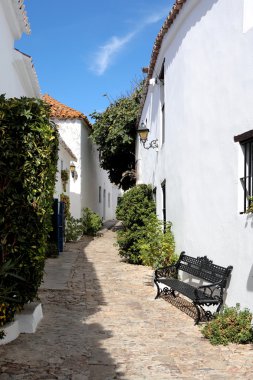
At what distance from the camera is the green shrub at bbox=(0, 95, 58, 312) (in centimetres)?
557

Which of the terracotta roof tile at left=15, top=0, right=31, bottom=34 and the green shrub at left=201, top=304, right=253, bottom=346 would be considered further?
the terracotta roof tile at left=15, top=0, right=31, bottom=34

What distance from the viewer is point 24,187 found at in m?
5.72

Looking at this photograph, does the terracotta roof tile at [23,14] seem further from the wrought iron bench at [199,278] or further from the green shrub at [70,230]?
the green shrub at [70,230]

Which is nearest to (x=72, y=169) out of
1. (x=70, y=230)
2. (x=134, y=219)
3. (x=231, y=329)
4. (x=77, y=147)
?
(x=77, y=147)

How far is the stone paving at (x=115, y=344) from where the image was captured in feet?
14.8

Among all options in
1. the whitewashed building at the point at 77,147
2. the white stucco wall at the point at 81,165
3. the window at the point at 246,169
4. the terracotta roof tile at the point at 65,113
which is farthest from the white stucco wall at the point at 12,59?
the white stucco wall at the point at 81,165

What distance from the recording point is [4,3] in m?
9.23

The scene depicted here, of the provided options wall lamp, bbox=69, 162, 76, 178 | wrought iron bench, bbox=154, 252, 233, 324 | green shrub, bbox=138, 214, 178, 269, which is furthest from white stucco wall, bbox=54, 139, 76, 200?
wrought iron bench, bbox=154, 252, 233, 324

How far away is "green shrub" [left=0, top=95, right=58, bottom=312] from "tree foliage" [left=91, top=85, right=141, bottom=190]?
14.2 metres

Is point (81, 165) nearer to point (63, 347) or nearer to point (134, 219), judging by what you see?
point (134, 219)

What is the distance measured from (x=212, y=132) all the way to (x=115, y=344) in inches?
141

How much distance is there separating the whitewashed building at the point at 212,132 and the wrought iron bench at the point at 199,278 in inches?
5.6

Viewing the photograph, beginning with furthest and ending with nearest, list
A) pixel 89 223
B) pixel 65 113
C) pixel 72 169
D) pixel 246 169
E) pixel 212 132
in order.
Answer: pixel 89 223 → pixel 65 113 → pixel 72 169 → pixel 212 132 → pixel 246 169

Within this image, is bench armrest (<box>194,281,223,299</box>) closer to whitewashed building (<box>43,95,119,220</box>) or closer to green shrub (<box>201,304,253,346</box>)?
green shrub (<box>201,304,253,346</box>)
